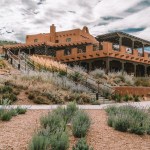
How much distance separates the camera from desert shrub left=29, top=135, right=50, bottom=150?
7234 millimetres

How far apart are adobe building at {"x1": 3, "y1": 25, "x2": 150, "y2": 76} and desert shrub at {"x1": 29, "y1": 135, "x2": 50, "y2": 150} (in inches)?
929

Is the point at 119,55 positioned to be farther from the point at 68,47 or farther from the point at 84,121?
the point at 84,121

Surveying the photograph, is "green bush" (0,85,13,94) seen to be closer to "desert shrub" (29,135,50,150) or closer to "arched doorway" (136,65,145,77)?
"desert shrub" (29,135,50,150)

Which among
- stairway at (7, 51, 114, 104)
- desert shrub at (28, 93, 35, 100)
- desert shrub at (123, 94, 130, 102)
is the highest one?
stairway at (7, 51, 114, 104)

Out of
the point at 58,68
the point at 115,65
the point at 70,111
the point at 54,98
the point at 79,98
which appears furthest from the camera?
the point at 115,65

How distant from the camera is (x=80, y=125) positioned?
370 inches

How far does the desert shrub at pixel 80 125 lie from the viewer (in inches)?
362

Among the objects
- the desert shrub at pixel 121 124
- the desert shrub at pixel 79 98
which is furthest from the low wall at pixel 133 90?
the desert shrub at pixel 121 124

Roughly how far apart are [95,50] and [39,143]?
26089 millimetres

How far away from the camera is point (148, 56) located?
3953 centimetres

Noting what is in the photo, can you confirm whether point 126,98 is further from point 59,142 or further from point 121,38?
point 59,142

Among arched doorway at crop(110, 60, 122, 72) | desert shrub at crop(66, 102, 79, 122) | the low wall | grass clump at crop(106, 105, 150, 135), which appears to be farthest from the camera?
arched doorway at crop(110, 60, 122, 72)

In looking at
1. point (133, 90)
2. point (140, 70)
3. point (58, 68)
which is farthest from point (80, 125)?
point (140, 70)

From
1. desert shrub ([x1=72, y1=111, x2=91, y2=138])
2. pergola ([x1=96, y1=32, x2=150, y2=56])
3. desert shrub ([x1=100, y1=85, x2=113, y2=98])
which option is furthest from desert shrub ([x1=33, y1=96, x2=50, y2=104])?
pergola ([x1=96, y1=32, x2=150, y2=56])
